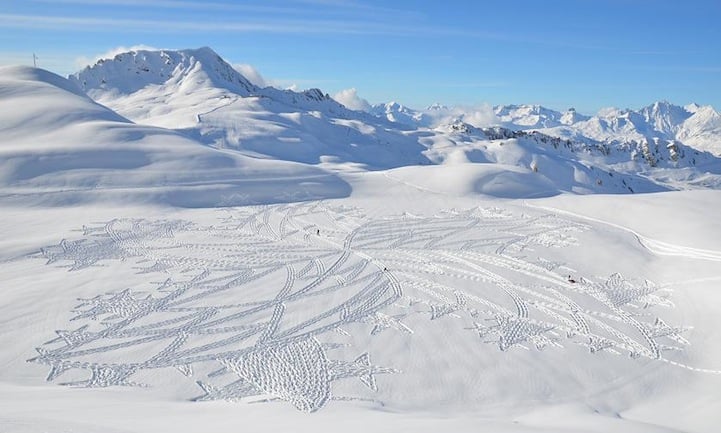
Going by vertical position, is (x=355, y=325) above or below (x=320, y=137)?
below

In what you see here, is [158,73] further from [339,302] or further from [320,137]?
[339,302]

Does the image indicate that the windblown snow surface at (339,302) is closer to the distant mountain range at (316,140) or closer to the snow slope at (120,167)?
the snow slope at (120,167)

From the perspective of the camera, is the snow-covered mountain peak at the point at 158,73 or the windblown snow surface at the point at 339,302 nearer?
the windblown snow surface at the point at 339,302

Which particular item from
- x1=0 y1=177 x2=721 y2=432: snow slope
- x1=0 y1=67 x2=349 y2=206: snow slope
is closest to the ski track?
x1=0 y1=177 x2=721 y2=432: snow slope

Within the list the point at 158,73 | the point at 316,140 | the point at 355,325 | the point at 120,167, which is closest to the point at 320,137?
the point at 316,140

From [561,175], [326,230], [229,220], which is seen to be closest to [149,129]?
[229,220]

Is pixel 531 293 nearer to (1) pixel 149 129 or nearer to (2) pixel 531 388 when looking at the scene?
(2) pixel 531 388

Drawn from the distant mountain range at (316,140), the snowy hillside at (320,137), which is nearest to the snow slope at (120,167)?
the distant mountain range at (316,140)
